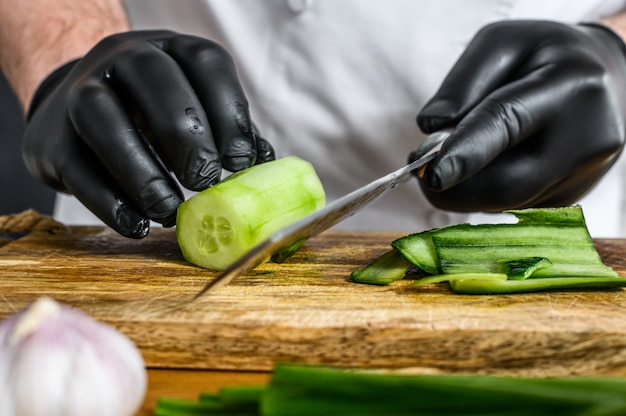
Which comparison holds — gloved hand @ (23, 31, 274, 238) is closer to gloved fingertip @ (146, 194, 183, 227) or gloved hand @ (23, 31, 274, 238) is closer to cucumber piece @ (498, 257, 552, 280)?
gloved fingertip @ (146, 194, 183, 227)

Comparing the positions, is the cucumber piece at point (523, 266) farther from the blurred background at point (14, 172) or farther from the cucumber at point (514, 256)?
the blurred background at point (14, 172)

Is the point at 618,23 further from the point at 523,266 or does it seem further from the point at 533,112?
the point at 523,266

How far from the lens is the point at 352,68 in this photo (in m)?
2.57

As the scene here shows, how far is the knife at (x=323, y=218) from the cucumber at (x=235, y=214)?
3.8 inches

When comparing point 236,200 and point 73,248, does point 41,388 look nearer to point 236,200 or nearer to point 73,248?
point 236,200

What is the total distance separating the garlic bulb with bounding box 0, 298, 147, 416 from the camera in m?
0.96

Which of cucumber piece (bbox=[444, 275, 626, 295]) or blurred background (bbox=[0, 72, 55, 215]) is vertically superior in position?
cucumber piece (bbox=[444, 275, 626, 295])

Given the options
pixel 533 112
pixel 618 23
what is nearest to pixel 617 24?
pixel 618 23

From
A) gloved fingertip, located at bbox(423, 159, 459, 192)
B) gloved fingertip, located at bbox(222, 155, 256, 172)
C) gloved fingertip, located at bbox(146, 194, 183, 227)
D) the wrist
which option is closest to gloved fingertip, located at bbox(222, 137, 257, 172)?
gloved fingertip, located at bbox(222, 155, 256, 172)

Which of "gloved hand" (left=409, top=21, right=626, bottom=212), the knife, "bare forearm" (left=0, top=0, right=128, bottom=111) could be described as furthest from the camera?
"bare forearm" (left=0, top=0, right=128, bottom=111)

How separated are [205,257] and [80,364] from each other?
0.77 metres

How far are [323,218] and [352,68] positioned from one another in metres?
1.20

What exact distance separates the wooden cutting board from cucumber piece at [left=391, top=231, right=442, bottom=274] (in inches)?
2.5

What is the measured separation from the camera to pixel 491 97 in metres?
1.92
